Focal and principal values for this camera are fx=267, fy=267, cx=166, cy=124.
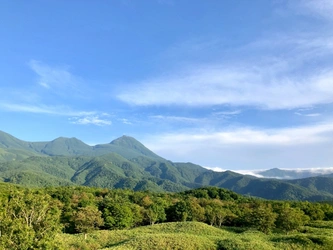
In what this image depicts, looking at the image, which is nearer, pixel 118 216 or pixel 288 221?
pixel 288 221

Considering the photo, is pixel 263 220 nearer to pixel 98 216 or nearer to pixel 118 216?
pixel 118 216

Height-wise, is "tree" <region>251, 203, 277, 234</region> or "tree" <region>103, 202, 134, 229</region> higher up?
"tree" <region>251, 203, 277, 234</region>

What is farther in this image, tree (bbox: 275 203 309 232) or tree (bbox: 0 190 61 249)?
tree (bbox: 275 203 309 232)

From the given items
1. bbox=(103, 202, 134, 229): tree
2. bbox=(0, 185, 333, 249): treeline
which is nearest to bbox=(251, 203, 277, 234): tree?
bbox=(0, 185, 333, 249): treeline

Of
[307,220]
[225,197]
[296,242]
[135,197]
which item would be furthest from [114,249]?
[225,197]

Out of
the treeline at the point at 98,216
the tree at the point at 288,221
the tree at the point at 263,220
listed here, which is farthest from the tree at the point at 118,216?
the tree at the point at 288,221

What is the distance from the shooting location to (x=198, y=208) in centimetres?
8581

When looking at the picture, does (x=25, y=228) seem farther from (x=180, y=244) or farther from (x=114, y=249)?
(x=180, y=244)

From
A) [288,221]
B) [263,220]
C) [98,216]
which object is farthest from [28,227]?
[288,221]

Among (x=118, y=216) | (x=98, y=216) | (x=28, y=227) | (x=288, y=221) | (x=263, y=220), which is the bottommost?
(x=118, y=216)

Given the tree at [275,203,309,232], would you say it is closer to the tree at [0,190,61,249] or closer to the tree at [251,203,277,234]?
the tree at [251,203,277,234]

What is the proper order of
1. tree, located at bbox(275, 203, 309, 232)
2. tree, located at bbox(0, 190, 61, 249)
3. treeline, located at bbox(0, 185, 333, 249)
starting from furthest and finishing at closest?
1. tree, located at bbox(275, 203, 309, 232)
2. treeline, located at bbox(0, 185, 333, 249)
3. tree, located at bbox(0, 190, 61, 249)

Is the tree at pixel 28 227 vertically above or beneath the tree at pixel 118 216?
above

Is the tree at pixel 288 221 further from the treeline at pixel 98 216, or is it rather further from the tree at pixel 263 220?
the tree at pixel 263 220
